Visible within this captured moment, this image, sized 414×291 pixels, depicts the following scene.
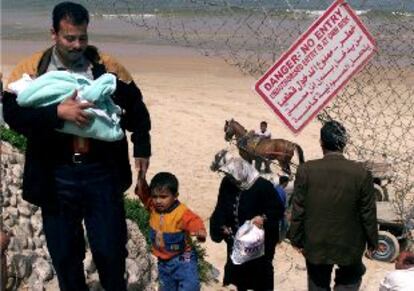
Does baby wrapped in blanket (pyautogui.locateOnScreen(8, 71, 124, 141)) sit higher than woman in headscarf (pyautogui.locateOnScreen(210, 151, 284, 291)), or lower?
higher

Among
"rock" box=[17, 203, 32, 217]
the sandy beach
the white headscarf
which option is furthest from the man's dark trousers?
the sandy beach

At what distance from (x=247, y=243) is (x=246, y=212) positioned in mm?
206

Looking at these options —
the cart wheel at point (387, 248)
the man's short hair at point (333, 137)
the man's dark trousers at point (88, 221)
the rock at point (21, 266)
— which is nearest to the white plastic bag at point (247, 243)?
the man's short hair at point (333, 137)

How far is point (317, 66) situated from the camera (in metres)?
4.11

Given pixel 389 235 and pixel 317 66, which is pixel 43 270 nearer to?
pixel 317 66

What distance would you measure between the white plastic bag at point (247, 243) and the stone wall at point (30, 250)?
1.10 meters

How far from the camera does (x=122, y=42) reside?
3447cm

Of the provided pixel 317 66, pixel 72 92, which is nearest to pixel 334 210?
pixel 317 66

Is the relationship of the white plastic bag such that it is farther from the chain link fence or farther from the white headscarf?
the chain link fence

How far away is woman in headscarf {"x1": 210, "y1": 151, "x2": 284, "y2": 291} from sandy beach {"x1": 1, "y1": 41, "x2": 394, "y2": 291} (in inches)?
64.9

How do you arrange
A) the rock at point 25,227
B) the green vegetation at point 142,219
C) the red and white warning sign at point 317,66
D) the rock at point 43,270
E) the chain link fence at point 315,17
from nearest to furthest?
the red and white warning sign at point 317,66 < the rock at point 43,270 < the chain link fence at point 315,17 < the rock at point 25,227 < the green vegetation at point 142,219

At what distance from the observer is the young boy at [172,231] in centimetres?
425

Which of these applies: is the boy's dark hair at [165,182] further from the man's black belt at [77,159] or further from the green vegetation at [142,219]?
the green vegetation at [142,219]

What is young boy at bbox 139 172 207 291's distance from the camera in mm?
4254
